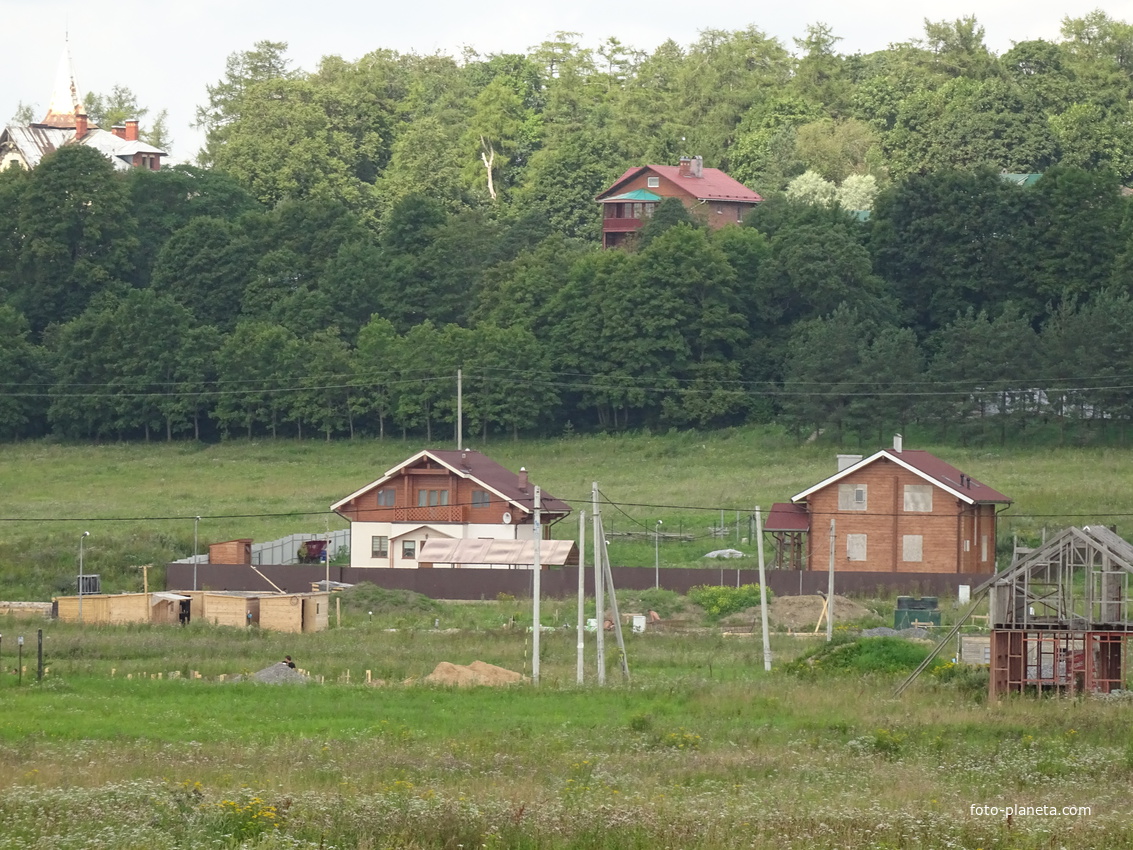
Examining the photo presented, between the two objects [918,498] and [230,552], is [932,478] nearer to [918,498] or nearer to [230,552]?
[918,498]

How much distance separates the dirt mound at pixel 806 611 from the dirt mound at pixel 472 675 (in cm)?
1425

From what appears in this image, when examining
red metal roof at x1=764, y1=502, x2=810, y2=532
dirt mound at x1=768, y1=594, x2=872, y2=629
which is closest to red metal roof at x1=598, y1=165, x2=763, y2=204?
red metal roof at x1=764, y1=502, x2=810, y2=532

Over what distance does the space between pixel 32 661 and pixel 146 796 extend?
18.5 metres

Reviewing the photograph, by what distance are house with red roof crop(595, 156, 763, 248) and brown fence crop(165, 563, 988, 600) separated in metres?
47.8

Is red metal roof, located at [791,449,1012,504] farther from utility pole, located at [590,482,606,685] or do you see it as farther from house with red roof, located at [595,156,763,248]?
house with red roof, located at [595,156,763,248]

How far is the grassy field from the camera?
198 ft

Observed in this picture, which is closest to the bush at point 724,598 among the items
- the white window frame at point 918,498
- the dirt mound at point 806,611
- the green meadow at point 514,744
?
the dirt mound at point 806,611

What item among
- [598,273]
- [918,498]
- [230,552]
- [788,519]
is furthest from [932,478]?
[598,273]

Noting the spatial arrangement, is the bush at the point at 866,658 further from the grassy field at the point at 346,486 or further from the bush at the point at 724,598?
the grassy field at the point at 346,486

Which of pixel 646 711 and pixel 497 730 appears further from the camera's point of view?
pixel 646 711

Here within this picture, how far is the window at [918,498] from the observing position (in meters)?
58.2

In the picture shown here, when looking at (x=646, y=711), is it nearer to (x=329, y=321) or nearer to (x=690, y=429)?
(x=690, y=429)

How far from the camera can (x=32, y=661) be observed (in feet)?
125

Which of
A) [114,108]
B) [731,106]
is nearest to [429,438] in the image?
[731,106]
